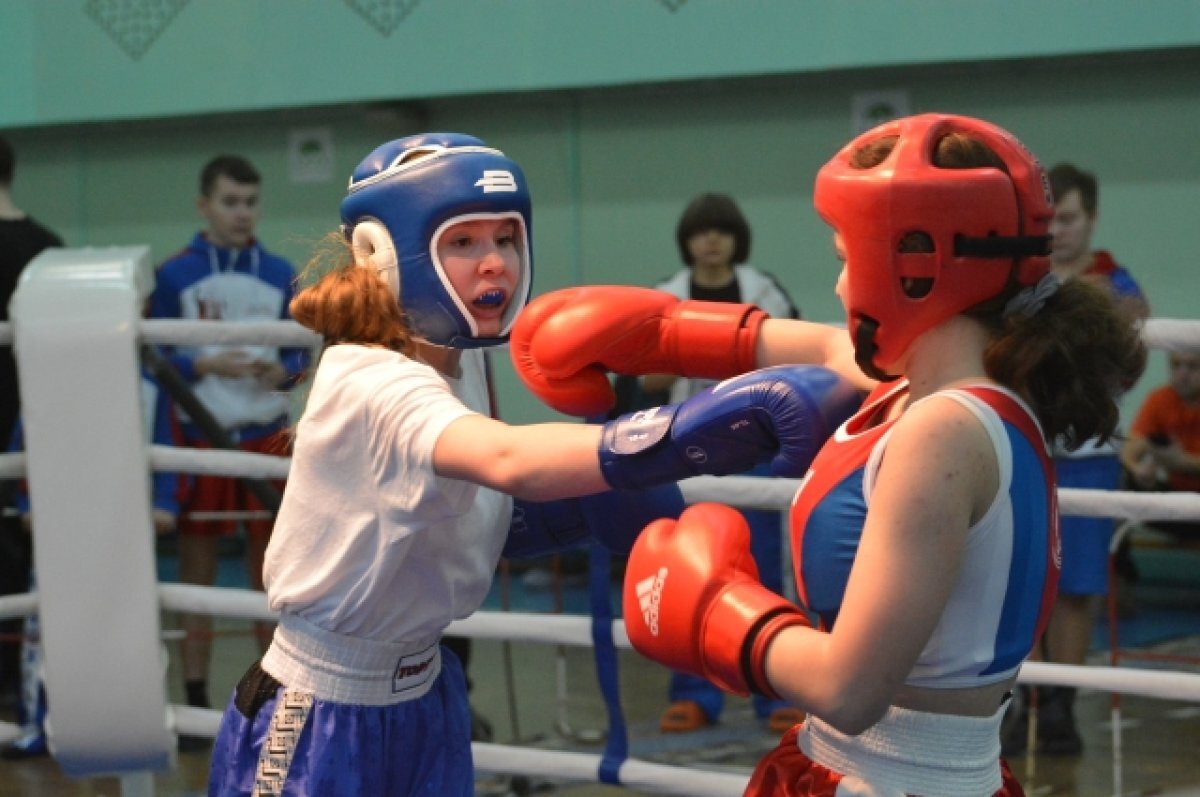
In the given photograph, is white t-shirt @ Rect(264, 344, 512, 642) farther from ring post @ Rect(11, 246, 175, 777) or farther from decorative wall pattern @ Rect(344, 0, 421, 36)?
decorative wall pattern @ Rect(344, 0, 421, 36)

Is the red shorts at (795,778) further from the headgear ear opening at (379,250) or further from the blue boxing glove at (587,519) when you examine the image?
the headgear ear opening at (379,250)

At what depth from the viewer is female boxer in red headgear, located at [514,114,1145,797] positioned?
143 cm

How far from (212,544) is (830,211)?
9.35 ft

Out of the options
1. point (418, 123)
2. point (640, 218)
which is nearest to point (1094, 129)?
point (640, 218)

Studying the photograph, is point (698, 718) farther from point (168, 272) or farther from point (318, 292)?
point (318, 292)

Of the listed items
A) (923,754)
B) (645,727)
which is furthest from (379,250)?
(645,727)

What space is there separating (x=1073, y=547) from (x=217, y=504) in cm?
216

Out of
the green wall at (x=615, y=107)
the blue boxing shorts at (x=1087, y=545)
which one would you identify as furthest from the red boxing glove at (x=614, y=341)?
the green wall at (x=615, y=107)

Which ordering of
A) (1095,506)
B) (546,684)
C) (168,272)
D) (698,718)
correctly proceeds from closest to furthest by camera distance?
1. (1095,506)
2. (698,718)
3. (168,272)
4. (546,684)

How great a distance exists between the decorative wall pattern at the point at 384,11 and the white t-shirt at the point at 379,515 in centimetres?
507

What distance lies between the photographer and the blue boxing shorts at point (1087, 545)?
134 inches

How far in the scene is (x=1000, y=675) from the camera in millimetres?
1560

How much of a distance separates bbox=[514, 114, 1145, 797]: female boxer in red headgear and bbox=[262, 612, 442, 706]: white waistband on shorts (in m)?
0.52

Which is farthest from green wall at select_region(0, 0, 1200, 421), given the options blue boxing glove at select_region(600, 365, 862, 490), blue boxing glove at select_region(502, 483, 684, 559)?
blue boxing glove at select_region(600, 365, 862, 490)
